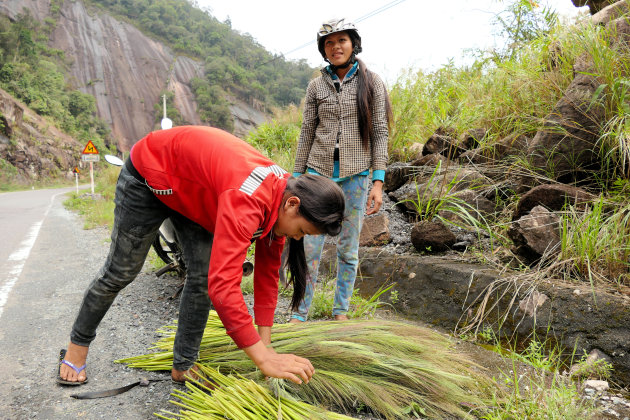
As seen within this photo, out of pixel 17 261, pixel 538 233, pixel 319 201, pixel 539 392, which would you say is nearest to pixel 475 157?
pixel 538 233

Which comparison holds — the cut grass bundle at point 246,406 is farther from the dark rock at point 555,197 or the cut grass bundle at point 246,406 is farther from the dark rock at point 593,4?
the dark rock at point 593,4

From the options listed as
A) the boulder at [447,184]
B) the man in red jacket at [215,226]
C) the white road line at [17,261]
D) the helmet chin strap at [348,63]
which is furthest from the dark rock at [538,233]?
the white road line at [17,261]

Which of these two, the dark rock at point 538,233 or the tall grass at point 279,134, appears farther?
the tall grass at point 279,134

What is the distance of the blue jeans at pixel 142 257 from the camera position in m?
1.91

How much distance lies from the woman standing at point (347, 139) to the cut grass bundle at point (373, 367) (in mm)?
568

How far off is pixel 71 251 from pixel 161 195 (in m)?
4.43

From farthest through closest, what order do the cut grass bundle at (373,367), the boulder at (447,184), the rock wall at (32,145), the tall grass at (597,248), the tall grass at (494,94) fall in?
1. the rock wall at (32,145)
2. the tall grass at (494,94)
3. the boulder at (447,184)
4. the tall grass at (597,248)
5. the cut grass bundle at (373,367)

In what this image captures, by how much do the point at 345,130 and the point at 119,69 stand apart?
4830 cm

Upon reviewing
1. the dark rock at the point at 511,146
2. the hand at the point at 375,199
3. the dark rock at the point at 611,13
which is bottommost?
the hand at the point at 375,199

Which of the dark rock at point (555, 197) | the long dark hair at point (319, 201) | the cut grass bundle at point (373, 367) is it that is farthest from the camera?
the dark rock at point (555, 197)

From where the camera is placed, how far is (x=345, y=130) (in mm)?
2738

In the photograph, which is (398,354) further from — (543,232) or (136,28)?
(136,28)

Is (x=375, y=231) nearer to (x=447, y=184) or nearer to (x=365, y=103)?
(x=447, y=184)

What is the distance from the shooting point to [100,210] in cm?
959
